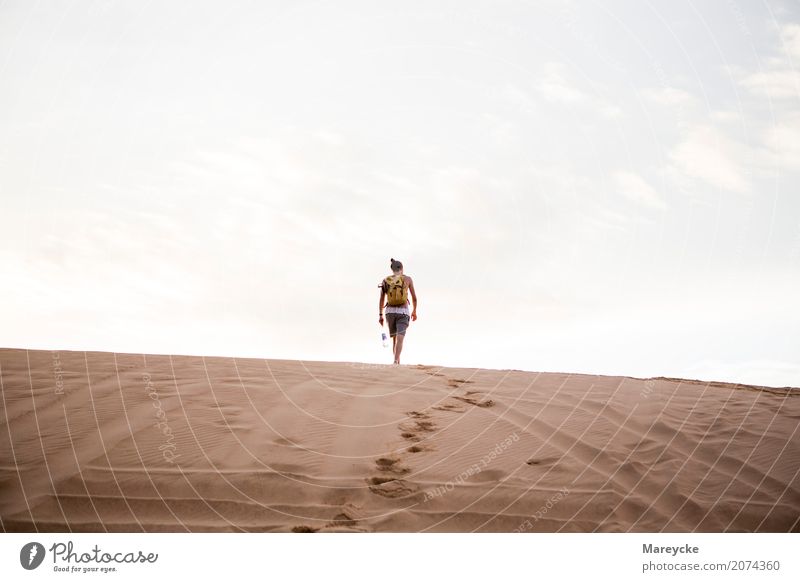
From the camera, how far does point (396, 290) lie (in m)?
10.1

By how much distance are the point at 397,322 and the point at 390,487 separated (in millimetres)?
6183

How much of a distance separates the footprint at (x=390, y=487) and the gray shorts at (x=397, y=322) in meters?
6.02

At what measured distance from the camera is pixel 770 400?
736 centimetres

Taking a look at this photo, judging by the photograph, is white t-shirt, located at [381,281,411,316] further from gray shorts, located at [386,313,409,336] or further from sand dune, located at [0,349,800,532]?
sand dune, located at [0,349,800,532]

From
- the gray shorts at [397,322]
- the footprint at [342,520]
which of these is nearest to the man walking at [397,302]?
the gray shorts at [397,322]

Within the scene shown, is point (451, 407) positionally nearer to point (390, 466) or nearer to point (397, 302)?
point (390, 466)

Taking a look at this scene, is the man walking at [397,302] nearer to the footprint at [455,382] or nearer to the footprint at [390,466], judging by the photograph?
the footprint at [455,382]

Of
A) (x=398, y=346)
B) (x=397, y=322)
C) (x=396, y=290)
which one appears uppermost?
(x=396, y=290)

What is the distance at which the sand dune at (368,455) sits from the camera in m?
3.86

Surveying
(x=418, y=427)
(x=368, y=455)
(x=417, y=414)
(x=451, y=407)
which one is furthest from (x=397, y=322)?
(x=368, y=455)

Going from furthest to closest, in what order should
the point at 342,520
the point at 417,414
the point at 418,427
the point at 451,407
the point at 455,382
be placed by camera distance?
the point at 455,382, the point at 451,407, the point at 417,414, the point at 418,427, the point at 342,520

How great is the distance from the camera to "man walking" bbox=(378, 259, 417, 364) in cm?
1014
